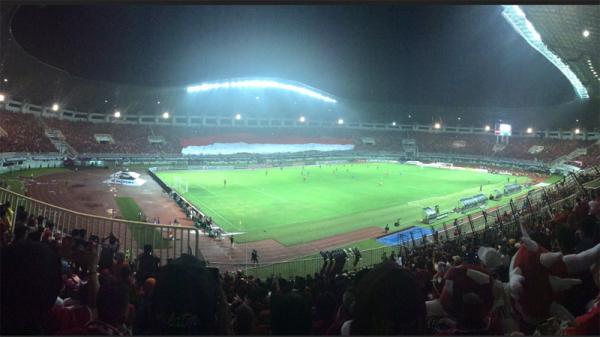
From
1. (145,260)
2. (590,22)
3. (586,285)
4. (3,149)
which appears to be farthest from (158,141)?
(586,285)

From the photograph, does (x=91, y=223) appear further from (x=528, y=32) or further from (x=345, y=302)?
(x=528, y=32)

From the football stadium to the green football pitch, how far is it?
0.68 ft

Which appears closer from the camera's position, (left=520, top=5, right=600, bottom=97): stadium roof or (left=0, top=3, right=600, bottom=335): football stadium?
(left=0, top=3, right=600, bottom=335): football stadium

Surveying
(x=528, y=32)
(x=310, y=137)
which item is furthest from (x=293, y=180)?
(x=528, y=32)

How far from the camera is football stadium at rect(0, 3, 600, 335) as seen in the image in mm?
3248

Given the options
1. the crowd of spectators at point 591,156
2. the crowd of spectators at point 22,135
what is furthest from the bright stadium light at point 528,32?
the crowd of spectators at point 22,135

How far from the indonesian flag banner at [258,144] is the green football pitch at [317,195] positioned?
4852 millimetres

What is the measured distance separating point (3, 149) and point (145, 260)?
98.7ft

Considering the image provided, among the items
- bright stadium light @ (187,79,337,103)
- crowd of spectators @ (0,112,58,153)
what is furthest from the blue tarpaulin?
bright stadium light @ (187,79,337,103)

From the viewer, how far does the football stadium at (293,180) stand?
325cm

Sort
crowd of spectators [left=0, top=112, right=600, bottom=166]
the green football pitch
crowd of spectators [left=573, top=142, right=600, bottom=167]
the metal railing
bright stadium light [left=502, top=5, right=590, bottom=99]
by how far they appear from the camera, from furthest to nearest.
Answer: crowd of spectators [left=0, top=112, right=600, bottom=166]
crowd of spectators [left=573, top=142, right=600, bottom=167]
bright stadium light [left=502, top=5, right=590, bottom=99]
the green football pitch
the metal railing

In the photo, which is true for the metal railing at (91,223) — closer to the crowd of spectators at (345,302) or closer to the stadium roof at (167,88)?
the crowd of spectators at (345,302)

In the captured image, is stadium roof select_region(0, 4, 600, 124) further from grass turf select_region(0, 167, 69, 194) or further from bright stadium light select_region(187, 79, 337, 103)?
grass turf select_region(0, 167, 69, 194)

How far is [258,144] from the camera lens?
45.7 m
